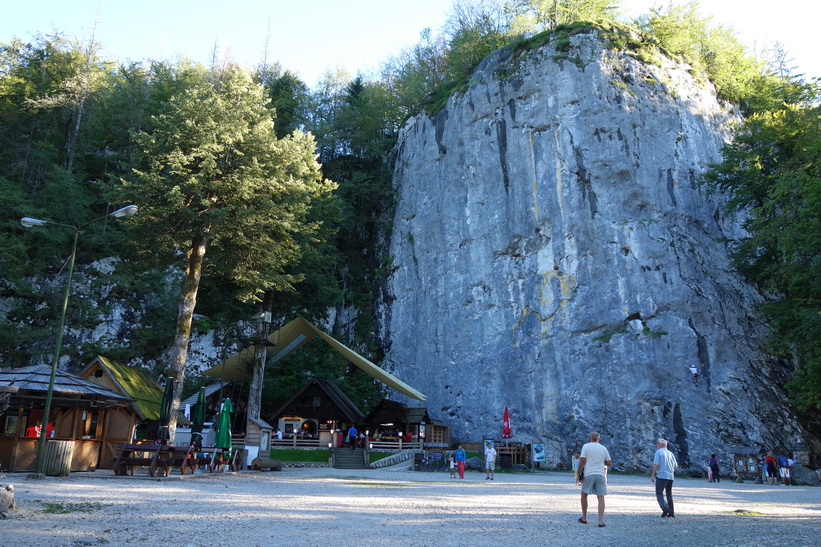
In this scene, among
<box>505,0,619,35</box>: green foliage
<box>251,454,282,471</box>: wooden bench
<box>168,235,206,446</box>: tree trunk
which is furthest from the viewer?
<box>505,0,619,35</box>: green foliage

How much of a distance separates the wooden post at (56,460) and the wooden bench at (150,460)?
1.41 metres

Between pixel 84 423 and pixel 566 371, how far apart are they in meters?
22.3

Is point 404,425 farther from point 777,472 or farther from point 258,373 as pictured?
point 777,472

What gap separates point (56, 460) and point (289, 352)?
19.5 metres

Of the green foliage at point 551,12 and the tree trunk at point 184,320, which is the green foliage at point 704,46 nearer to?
the green foliage at point 551,12

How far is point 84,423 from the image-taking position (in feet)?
57.4

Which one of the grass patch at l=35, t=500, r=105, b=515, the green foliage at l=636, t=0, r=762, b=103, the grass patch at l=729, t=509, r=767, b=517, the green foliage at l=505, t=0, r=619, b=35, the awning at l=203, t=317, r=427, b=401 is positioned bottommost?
the grass patch at l=729, t=509, r=767, b=517

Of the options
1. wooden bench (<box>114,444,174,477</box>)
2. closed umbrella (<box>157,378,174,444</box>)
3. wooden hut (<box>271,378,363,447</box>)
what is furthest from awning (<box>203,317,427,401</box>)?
wooden bench (<box>114,444,174,477</box>)

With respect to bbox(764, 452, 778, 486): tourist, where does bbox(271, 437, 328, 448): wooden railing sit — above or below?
above

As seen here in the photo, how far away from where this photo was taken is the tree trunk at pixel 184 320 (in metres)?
19.3

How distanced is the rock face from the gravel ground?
1610 centimetres

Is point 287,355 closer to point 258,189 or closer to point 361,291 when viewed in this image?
point 361,291

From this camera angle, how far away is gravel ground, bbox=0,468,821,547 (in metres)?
6.63

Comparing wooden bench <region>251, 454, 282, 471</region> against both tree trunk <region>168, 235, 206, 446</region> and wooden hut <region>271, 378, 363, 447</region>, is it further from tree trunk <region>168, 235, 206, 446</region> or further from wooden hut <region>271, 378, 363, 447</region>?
wooden hut <region>271, 378, 363, 447</region>
